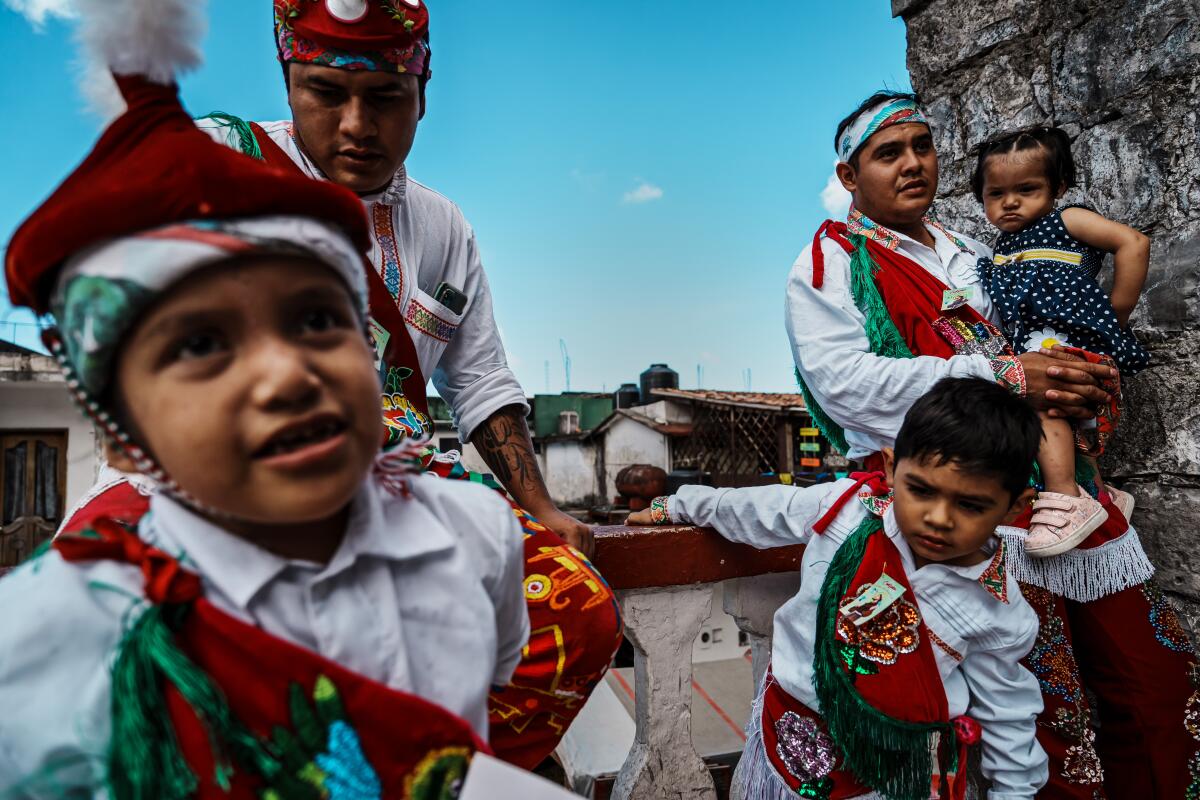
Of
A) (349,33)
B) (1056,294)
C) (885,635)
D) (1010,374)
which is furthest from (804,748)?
(349,33)

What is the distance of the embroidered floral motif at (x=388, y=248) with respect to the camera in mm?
1788

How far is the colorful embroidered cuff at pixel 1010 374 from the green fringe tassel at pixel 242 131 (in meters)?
1.91

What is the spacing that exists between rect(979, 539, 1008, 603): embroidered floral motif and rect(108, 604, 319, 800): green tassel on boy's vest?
1653mm

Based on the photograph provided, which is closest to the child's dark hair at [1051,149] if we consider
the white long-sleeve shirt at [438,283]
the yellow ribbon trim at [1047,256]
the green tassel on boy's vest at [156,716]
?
the yellow ribbon trim at [1047,256]

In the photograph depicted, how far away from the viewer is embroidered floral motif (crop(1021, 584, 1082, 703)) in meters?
2.04

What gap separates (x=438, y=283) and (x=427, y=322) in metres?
0.13

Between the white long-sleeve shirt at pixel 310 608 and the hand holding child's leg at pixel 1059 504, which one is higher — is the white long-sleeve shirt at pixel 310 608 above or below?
above

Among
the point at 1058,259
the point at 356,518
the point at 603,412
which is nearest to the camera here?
the point at 356,518

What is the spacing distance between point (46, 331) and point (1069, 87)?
126 inches

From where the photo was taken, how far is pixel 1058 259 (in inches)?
92.0

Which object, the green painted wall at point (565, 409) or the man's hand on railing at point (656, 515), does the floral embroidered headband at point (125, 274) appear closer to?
the man's hand on railing at point (656, 515)

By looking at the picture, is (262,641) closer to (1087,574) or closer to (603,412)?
(1087,574)

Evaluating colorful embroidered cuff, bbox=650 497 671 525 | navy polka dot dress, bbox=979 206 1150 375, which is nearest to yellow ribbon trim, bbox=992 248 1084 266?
navy polka dot dress, bbox=979 206 1150 375

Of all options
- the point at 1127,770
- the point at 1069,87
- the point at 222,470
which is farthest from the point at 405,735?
the point at 1069,87
